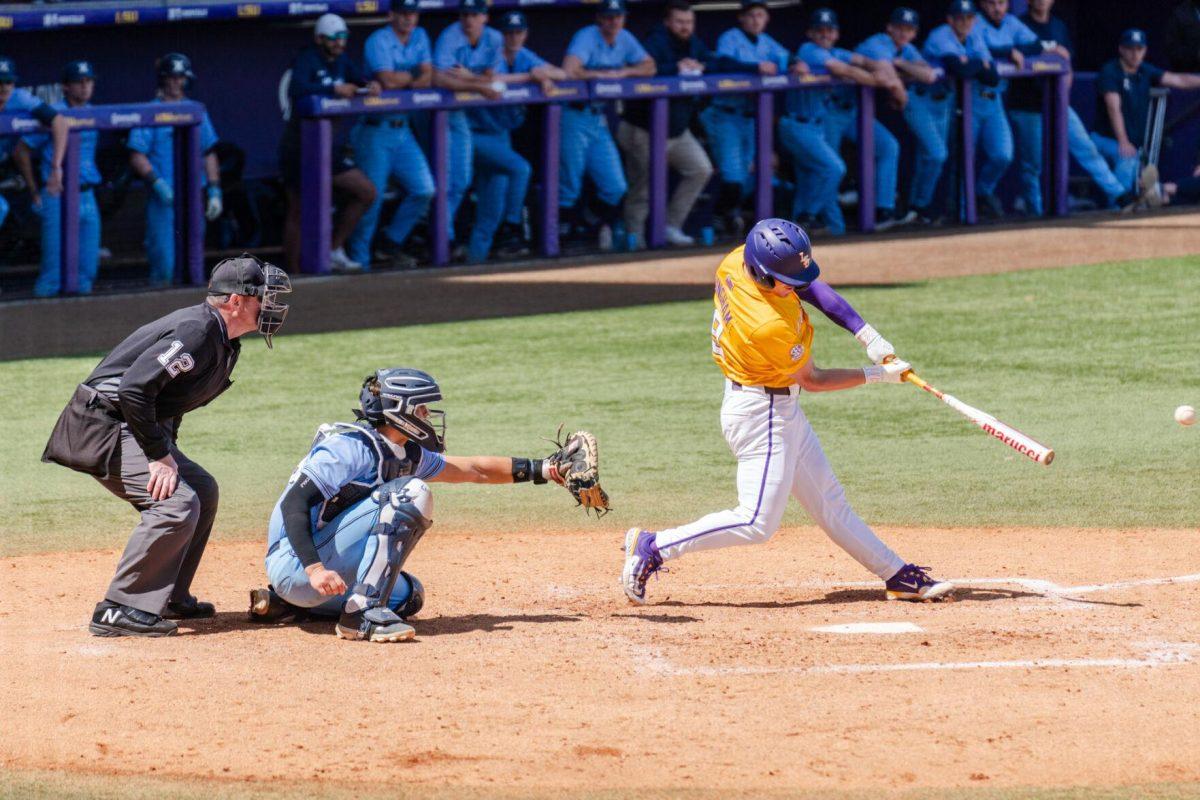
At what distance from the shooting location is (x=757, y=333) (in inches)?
235

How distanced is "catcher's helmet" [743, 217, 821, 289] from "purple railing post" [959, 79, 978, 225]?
11099 millimetres

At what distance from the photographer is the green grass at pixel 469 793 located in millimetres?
4492

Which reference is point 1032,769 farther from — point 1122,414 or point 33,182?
point 33,182

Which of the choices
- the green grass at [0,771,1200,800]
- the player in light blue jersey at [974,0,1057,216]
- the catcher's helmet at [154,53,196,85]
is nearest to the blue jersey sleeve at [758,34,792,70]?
the player in light blue jersey at [974,0,1057,216]

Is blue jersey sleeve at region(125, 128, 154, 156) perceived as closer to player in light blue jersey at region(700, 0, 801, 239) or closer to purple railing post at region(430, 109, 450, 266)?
purple railing post at region(430, 109, 450, 266)

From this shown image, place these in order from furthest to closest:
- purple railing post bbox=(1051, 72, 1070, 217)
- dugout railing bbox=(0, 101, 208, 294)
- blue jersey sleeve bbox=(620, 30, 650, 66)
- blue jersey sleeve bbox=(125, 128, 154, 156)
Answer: purple railing post bbox=(1051, 72, 1070, 217), blue jersey sleeve bbox=(620, 30, 650, 66), blue jersey sleeve bbox=(125, 128, 154, 156), dugout railing bbox=(0, 101, 208, 294)

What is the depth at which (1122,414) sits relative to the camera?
31.3 feet

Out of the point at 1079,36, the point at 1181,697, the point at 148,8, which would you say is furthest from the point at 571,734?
the point at 1079,36

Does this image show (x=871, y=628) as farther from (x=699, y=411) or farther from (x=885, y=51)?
(x=885, y=51)

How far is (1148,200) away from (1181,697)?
13897mm

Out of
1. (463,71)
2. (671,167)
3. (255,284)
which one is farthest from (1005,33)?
(255,284)

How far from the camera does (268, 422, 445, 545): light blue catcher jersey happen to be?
18.9 feet

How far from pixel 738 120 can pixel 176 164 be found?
4.86 meters

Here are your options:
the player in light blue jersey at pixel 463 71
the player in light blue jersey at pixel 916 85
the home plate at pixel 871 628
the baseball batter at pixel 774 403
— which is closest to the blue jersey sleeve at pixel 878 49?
the player in light blue jersey at pixel 916 85
